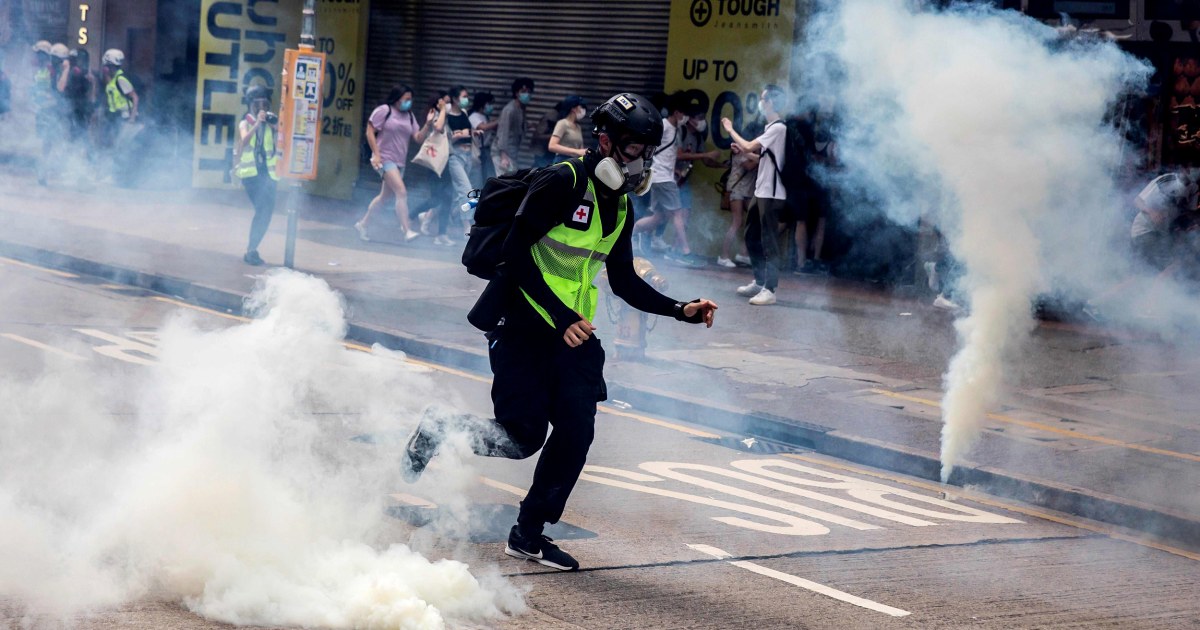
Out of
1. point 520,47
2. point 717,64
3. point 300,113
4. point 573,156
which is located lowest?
point 573,156

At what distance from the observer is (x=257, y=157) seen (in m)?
13.1

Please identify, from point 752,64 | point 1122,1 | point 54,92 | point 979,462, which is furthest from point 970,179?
point 752,64

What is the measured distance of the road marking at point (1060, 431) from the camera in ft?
26.6

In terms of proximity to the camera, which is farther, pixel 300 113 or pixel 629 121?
pixel 300 113

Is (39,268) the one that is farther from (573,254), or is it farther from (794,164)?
(573,254)

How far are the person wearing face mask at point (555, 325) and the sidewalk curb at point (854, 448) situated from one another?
115 inches

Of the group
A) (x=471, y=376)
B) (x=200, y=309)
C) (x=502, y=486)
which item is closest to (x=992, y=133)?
(x=502, y=486)

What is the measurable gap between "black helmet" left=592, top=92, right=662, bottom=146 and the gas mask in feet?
0.26

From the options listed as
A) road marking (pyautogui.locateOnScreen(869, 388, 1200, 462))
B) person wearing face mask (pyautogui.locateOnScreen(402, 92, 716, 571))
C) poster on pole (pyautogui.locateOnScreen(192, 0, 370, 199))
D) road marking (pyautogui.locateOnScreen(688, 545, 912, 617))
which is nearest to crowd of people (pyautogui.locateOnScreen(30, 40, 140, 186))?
poster on pole (pyautogui.locateOnScreen(192, 0, 370, 199))

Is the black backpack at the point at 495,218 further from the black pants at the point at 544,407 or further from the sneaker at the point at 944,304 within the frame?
the sneaker at the point at 944,304

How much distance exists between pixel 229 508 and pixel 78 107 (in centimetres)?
515

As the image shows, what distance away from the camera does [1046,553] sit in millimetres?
6211

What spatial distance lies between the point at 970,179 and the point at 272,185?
7.94m

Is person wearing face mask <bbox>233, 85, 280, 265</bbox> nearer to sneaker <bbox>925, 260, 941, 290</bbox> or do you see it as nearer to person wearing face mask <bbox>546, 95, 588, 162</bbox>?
person wearing face mask <bbox>546, 95, 588, 162</bbox>
